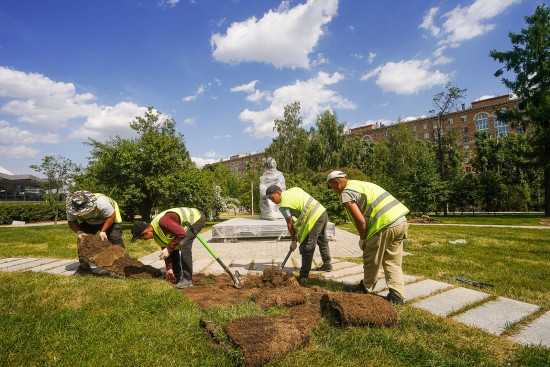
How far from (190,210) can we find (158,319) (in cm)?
181

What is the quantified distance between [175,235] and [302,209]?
1.79m

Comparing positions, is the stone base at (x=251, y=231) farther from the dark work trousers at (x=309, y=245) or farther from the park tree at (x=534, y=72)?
the park tree at (x=534, y=72)

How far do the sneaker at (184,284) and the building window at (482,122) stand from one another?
58.5 m

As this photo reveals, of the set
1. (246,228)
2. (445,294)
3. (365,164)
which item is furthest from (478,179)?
(445,294)

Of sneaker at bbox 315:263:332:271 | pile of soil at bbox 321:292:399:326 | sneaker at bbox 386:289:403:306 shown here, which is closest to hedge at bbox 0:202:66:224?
sneaker at bbox 315:263:332:271

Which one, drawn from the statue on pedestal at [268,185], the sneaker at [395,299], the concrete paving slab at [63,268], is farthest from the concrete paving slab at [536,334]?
the statue on pedestal at [268,185]

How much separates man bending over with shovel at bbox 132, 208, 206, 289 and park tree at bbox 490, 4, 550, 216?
82.0 ft

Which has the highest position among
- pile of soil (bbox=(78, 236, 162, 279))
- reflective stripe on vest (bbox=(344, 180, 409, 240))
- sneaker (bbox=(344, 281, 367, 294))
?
reflective stripe on vest (bbox=(344, 180, 409, 240))

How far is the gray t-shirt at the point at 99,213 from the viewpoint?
473cm

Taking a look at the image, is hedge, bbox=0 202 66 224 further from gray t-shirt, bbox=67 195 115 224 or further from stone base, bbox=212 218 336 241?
gray t-shirt, bbox=67 195 115 224

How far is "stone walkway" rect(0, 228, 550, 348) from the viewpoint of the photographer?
8.71 feet

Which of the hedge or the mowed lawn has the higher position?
the hedge

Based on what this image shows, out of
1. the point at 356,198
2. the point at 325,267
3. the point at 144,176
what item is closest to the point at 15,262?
the point at 325,267

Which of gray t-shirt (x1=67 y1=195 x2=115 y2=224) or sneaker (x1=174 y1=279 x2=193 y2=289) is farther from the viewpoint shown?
gray t-shirt (x1=67 y1=195 x2=115 y2=224)
